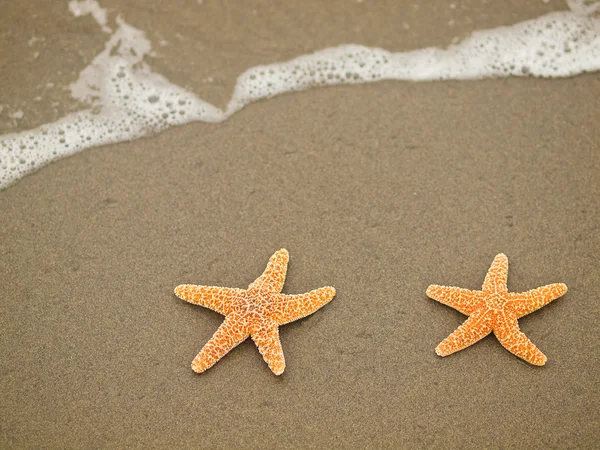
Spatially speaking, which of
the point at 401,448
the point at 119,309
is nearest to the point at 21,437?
the point at 119,309

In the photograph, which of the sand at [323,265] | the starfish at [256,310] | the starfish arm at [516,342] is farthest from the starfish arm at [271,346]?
the starfish arm at [516,342]

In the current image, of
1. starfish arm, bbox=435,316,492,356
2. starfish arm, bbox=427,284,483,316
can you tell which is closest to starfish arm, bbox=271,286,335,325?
starfish arm, bbox=427,284,483,316

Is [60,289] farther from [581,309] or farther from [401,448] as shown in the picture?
[581,309]

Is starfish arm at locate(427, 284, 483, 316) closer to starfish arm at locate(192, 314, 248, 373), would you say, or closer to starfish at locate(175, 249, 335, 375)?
starfish at locate(175, 249, 335, 375)

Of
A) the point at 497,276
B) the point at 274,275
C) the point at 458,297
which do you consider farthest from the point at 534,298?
the point at 274,275

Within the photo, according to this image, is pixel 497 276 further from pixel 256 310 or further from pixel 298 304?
pixel 256 310

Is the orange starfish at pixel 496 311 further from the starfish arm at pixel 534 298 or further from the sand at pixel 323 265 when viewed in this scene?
the sand at pixel 323 265
